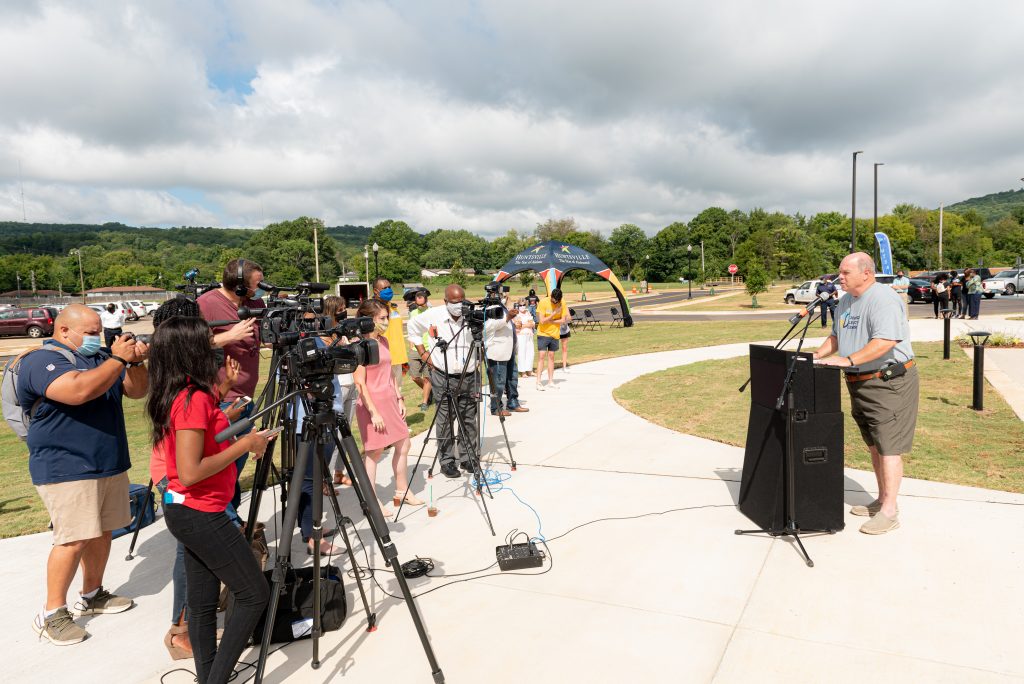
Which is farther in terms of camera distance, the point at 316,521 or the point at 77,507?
the point at 77,507

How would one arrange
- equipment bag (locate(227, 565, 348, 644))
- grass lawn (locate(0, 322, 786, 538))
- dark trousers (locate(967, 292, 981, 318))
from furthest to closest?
dark trousers (locate(967, 292, 981, 318)) → grass lawn (locate(0, 322, 786, 538)) → equipment bag (locate(227, 565, 348, 644))

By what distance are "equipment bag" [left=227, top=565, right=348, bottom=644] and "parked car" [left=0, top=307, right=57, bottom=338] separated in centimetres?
3640

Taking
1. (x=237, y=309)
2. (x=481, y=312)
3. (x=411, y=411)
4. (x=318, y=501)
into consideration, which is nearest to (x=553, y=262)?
(x=411, y=411)

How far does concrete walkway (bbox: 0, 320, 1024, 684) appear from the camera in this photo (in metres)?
3.00

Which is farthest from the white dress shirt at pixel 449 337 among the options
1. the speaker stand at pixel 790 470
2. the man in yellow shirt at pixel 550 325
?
the man in yellow shirt at pixel 550 325

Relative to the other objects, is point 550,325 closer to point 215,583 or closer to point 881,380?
point 881,380

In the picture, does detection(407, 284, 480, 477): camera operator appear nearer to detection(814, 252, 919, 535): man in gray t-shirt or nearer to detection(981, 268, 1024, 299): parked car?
detection(814, 252, 919, 535): man in gray t-shirt

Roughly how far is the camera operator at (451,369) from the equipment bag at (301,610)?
8.16 ft

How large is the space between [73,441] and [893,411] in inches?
210

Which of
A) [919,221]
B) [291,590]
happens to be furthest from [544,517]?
[919,221]

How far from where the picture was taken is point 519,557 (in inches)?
161

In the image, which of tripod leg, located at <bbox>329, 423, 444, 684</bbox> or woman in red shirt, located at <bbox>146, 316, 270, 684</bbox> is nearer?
woman in red shirt, located at <bbox>146, 316, 270, 684</bbox>

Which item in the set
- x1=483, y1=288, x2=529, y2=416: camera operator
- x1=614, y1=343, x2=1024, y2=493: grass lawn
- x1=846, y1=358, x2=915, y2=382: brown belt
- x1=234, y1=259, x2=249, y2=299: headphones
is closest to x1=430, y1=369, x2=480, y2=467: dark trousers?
x1=483, y1=288, x2=529, y2=416: camera operator

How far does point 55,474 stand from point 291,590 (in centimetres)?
146
